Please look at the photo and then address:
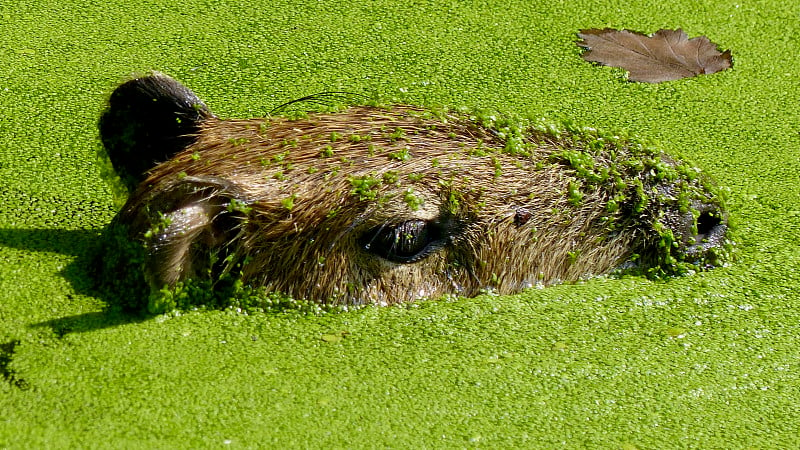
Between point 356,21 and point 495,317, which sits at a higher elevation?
point 356,21

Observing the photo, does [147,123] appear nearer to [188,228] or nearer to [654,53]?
[188,228]

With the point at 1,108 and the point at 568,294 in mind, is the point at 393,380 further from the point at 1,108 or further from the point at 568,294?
the point at 1,108

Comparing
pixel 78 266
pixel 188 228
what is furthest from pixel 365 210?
pixel 78 266

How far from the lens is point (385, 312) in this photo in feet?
11.9

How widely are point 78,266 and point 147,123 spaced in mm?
512

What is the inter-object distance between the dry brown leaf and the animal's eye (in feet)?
6.67

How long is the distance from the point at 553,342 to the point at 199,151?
1.27 meters

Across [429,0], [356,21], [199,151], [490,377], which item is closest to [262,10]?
[356,21]

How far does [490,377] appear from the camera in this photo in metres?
3.38

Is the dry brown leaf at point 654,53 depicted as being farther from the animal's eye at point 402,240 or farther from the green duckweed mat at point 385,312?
the animal's eye at point 402,240

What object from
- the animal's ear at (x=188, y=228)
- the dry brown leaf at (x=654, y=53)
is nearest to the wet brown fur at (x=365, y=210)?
the animal's ear at (x=188, y=228)

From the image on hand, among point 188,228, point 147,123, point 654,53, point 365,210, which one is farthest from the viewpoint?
point 654,53

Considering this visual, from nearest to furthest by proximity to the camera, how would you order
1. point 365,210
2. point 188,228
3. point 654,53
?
point 188,228 → point 365,210 → point 654,53

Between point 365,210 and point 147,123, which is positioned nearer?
point 365,210
